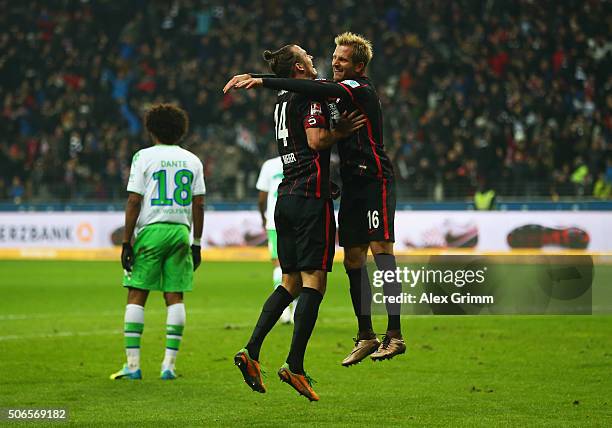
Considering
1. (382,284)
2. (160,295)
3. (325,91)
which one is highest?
(325,91)

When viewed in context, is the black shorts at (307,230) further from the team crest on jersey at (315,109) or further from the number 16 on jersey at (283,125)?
the team crest on jersey at (315,109)

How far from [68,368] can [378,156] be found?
4.06m

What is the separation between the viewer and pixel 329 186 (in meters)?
6.98

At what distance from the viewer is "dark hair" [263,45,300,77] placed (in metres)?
7.05

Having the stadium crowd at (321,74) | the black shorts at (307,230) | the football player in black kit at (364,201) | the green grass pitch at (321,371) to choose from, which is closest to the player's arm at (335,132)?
the football player in black kit at (364,201)

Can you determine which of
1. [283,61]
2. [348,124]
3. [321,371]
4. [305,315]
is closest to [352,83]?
[348,124]

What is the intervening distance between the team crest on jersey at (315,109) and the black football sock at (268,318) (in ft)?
3.92

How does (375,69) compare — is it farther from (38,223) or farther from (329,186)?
(329,186)

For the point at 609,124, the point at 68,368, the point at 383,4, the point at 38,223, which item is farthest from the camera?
the point at 383,4

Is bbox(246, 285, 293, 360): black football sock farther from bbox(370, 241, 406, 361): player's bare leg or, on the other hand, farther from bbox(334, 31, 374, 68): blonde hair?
bbox(334, 31, 374, 68): blonde hair

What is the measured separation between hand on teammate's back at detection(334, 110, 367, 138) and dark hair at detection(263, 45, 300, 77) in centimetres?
51

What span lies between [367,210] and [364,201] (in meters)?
0.06

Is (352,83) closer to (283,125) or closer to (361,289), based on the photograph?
A: (283,125)

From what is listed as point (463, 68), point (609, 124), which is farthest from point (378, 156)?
point (463, 68)
